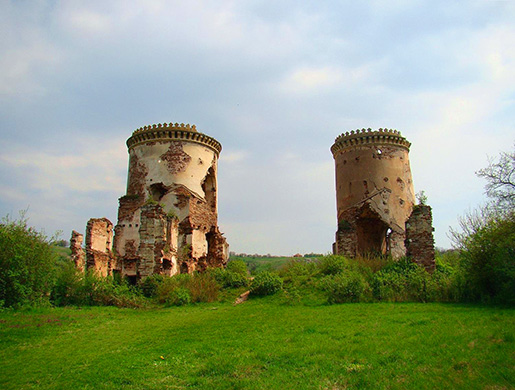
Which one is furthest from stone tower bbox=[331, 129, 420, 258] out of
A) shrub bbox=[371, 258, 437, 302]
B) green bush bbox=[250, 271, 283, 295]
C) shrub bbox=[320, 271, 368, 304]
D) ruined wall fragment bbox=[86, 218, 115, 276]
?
ruined wall fragment bbox=[86, 218, 115, 276]

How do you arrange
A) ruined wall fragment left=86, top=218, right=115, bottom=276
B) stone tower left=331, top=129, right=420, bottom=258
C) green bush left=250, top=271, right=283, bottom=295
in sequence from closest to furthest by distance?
green bush left=250, top=271, right=283, bottom=295 < ruined wall fragment left=86, top=218, right=115, bottom=276 < stone tower left=331, top=129, right=420, bottom=258

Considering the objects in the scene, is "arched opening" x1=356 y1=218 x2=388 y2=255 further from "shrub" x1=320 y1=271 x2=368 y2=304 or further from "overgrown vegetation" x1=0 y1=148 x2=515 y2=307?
"shrub" x1=320 y1=271 x2=368 y2=304

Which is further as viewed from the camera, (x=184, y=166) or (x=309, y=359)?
(x=184, y=166)

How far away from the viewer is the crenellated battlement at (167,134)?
87.3 ft

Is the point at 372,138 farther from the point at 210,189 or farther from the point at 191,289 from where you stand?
the point at 191,289

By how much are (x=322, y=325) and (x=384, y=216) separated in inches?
649

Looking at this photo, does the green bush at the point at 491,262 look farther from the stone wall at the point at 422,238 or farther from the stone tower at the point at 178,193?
the stone tower at the point at 178,193

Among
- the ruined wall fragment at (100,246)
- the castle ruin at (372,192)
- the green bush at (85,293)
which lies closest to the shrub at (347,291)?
the green bush at (85,293)

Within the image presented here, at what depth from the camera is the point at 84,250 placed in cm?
2111

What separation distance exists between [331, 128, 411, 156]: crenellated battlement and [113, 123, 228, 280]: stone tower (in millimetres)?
8254

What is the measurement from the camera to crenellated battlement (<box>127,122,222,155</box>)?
2661 centimetres

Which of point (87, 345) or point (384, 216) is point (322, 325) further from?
point (384, 216)

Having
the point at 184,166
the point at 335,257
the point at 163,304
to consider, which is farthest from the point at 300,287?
the point at 184,166

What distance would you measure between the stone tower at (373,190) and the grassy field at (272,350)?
12987mm
